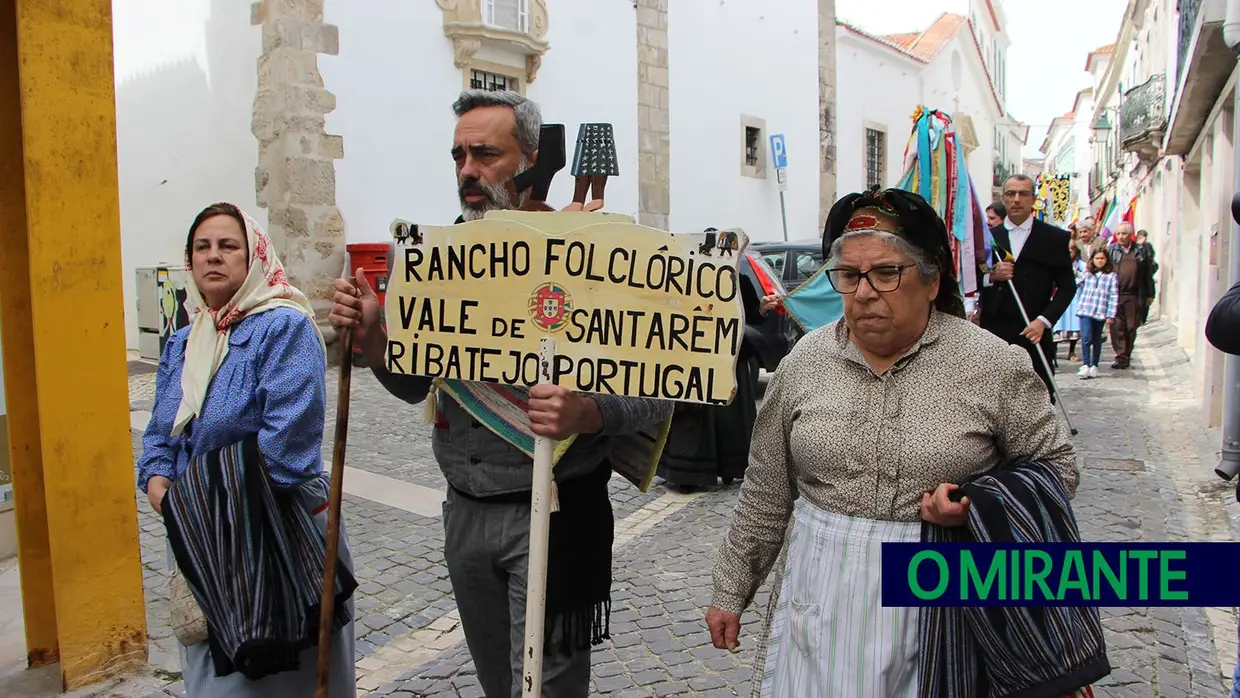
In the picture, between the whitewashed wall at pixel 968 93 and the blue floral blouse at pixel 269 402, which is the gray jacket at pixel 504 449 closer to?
the blue floral blouse at pixel 269 402

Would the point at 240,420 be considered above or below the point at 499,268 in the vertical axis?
below

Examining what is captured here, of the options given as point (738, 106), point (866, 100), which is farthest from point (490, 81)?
point (866, 100)

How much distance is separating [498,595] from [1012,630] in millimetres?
1203

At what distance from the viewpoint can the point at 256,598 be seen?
7.83 ft

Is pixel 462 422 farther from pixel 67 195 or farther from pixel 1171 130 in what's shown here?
pixel 1171 130

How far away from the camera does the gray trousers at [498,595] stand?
2.29 m

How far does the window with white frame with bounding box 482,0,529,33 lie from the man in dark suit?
9635 millimetres

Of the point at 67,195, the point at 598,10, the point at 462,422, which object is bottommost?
the point at 462,422

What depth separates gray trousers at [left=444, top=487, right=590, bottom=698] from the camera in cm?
229

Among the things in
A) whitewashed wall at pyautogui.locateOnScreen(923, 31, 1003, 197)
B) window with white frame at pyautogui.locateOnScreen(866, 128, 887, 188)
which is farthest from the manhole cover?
whitewashed wall at pyautogui.locateOnScreen(923, 31, 1003, 197)

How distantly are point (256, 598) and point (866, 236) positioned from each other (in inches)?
67.7

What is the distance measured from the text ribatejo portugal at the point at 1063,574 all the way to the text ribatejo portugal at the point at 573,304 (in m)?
0.61

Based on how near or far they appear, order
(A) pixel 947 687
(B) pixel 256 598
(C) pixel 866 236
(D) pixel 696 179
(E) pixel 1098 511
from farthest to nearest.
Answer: (D) pixel 696 179, (E) pixel 1098 511, (B) pixel 256 598, (C) pixel 866 236, (A) pixel 947 687

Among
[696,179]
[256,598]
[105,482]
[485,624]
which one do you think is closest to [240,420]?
[256,598]
